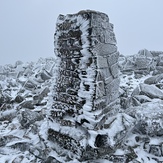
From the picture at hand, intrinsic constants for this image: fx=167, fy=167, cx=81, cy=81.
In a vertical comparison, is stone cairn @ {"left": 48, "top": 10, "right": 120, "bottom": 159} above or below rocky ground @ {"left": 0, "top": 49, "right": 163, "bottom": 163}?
above

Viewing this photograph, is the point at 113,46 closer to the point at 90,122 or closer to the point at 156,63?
the point at 90,122

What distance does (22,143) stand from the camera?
3127 millimetres

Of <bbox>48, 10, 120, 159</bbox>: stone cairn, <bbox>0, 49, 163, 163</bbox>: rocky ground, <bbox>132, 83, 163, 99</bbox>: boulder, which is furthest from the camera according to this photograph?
<bbox>132, 83, 163, 99</bbox>: boulder

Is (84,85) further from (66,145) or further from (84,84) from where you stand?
(66,145)

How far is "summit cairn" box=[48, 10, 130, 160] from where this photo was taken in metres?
2.47

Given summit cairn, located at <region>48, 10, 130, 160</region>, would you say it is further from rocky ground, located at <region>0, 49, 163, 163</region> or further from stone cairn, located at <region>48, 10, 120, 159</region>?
rocky ground, located at <region>0, 49, 163, 163</region>

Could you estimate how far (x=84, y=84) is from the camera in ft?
8.46

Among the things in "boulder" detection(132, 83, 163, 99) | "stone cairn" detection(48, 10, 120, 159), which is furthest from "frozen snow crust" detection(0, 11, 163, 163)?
"boulder" detection(132, 83, 163, 99)

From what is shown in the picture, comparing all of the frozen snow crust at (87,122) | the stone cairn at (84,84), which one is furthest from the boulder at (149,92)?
the stone cairn at (84,84)

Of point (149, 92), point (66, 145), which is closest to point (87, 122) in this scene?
point (66, 145)

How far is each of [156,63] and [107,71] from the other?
23.0 feet

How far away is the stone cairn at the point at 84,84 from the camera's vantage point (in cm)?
247

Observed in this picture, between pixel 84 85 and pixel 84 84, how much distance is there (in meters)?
0.02

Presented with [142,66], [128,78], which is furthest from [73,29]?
[142,66]
